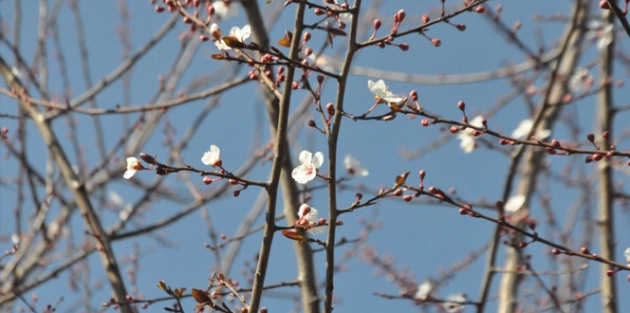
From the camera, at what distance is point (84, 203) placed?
3.06m

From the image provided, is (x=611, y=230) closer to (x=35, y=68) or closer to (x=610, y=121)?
(x=610, y=121)

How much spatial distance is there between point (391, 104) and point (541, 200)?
3.53 m

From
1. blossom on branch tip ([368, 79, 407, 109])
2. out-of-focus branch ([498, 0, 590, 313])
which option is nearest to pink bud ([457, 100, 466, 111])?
blossom on branch tip ([368, 79, 407, 109])

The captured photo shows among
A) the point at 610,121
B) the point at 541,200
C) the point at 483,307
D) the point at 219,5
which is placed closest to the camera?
the point at 483,307

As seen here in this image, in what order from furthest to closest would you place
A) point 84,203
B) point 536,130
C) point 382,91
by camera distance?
point 536,130 < point 84,203 < point 382,91

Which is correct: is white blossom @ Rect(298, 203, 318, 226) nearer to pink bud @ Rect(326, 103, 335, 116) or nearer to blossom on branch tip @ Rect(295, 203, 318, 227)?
blossom on branch tip @ Rect(295, 203, 318, 227)

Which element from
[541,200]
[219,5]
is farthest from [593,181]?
[219,5]

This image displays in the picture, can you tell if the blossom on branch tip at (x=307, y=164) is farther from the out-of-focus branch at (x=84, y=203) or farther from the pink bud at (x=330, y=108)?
the out-of-focus branch at (x=84, y=203)

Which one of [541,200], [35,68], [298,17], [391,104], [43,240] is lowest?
[391,104]

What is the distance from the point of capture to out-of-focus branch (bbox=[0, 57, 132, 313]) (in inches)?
109

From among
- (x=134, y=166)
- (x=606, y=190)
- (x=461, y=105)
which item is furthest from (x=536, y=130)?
(x=134, y=166)

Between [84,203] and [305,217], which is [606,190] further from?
[84,203]

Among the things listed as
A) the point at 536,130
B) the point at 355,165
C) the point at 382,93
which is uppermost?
the point at 536,130

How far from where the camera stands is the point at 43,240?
3855 millimetres
